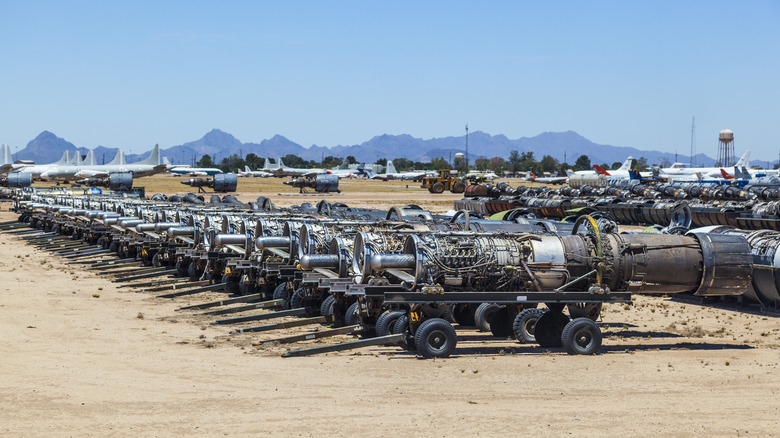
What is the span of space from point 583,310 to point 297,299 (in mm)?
7444

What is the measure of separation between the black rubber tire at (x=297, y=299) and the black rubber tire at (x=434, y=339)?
5.75 meters

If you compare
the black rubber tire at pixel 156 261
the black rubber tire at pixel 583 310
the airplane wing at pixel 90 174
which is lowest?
the black rubber tire at pixel 156 261

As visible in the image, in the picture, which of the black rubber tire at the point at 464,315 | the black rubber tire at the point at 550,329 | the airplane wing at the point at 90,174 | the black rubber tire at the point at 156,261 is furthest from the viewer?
the airplane wing at the point at 90,174

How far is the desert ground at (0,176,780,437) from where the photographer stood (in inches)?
468

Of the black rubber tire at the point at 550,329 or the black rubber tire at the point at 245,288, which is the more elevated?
the black rubber tire at the point at 550,329

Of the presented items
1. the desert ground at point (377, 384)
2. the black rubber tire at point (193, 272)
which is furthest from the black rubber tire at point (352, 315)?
the black rubber tire at point (193, 272)

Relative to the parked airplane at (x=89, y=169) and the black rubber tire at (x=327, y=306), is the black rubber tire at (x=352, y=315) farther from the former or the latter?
the parked airplane at (x=89, y=169)

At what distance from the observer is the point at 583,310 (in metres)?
18.5

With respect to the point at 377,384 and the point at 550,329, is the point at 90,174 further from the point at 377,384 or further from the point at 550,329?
the point at 377,384

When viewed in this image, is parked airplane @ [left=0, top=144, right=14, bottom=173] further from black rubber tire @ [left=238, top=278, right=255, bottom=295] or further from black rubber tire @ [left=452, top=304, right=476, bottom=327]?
black rubber tire @ [left=452, top=304, right=476, bottom=327]

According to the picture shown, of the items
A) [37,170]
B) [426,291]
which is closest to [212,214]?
[426,291]

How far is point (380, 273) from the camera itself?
61.6ft

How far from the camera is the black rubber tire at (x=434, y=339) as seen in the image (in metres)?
16.6

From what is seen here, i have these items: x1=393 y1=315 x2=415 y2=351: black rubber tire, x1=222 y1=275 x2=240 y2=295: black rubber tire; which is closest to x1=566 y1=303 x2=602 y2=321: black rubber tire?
x1=393 y1=315 x2=415 y2=351: black rubber tire
